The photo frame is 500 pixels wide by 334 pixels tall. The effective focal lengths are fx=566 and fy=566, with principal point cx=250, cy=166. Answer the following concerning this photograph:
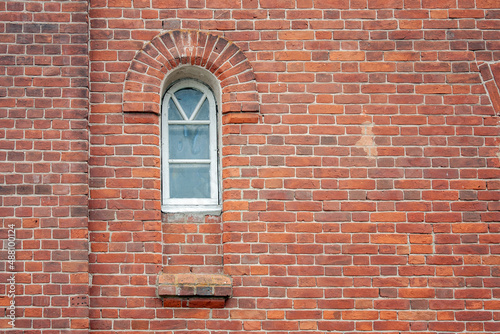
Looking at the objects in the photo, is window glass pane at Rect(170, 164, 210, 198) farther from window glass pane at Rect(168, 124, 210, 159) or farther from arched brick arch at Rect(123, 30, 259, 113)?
arched brick arch at Rect(123, 30, 259, 113)

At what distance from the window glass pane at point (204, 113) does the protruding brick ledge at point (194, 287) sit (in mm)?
1375

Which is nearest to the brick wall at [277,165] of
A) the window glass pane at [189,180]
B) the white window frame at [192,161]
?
the white window frame at [192,161]

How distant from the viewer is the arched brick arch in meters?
4.62

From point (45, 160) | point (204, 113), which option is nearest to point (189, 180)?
point (204, 113)

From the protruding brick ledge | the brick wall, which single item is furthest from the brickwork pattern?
the protruding brick ledge

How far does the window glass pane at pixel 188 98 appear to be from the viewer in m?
4.88

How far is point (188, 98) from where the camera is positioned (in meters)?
4.91

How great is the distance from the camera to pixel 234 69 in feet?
15.4

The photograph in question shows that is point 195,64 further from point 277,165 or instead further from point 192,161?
point 277,165

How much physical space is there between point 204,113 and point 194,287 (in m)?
1.49

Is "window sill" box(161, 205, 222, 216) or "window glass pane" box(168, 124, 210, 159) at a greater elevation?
"window glass pane" box(168, 124, 210, 159)

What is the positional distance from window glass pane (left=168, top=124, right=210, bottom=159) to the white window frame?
41mm

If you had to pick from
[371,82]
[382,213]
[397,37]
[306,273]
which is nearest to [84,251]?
[306,273]

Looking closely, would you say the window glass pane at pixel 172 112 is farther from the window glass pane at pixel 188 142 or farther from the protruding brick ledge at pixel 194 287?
the protruding brick ledge at pixel 194 287
